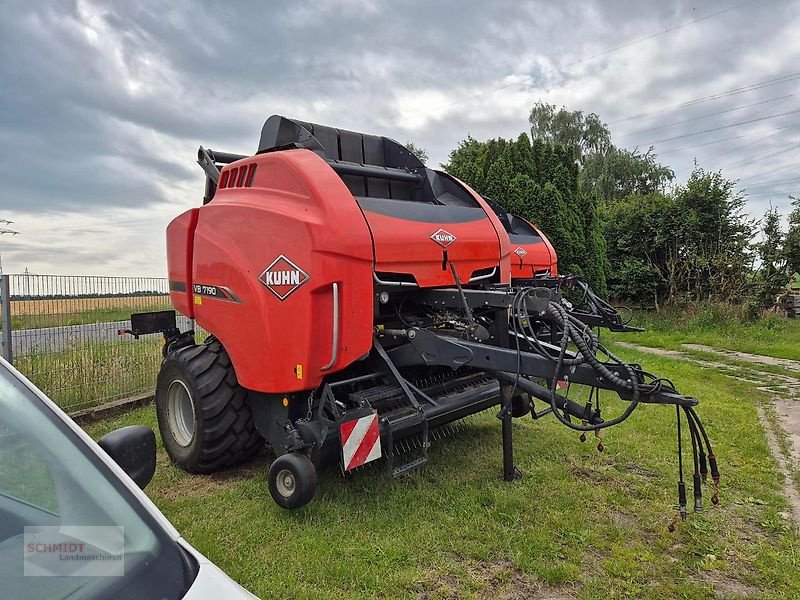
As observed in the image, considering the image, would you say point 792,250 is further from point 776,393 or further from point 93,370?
point 93,370

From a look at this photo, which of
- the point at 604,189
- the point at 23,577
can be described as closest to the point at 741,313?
the point at 23,577

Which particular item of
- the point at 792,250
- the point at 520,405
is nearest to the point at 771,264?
the point at 792,250

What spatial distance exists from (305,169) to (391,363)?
1383mm

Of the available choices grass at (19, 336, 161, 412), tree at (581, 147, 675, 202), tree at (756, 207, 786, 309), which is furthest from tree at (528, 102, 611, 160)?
grass at (19, 336, 161, 412)

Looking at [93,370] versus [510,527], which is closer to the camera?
[510,527]

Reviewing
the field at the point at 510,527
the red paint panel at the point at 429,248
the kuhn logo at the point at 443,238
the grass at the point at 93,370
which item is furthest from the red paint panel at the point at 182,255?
the grass at the point at 93,370

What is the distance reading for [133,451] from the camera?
1.70 m

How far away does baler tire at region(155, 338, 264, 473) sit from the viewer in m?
3.89

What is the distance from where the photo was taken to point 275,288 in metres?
3.45

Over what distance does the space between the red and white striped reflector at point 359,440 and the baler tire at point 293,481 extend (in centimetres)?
22

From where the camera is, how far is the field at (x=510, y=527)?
2764 millimetres

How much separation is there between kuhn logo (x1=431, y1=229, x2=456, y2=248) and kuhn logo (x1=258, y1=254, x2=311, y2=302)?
3.52 feet

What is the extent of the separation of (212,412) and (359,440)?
4.02 ft

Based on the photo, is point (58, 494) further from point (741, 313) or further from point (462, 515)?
point (741, 313)
